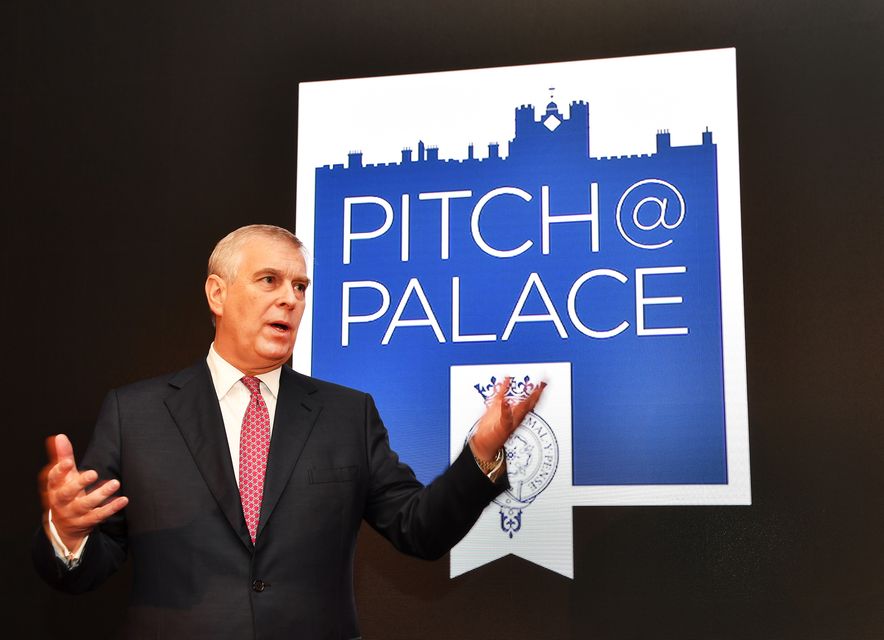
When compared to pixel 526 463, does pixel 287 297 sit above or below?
above

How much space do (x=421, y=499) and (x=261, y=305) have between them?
669mm

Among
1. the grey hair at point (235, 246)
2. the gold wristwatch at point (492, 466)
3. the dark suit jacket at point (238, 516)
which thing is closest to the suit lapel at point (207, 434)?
the dark suit jacket at point (238, 516)

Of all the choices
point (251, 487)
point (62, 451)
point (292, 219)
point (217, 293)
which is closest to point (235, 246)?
point (217, 293)

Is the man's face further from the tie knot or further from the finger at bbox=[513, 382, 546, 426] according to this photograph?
the finger at bbox=[513, 382, 546, 426]

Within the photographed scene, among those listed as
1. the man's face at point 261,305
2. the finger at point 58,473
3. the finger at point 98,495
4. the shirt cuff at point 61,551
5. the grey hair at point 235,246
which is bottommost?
the shirt cuff at point 61,551

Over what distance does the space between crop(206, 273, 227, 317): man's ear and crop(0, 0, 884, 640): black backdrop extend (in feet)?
4.18

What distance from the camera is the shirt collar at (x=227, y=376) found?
9.45 feet

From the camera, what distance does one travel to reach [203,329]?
4.28 meters

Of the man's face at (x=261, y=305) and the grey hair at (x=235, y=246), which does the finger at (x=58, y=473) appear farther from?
the grey hair at (x=235, y=246)

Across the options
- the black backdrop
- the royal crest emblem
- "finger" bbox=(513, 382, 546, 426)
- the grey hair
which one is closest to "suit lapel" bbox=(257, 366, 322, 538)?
the grey hair

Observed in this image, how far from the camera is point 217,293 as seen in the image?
298 cm

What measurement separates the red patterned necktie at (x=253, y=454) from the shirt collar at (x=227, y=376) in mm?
31

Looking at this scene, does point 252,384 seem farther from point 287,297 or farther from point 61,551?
point 61,551

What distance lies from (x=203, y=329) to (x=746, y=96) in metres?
2.19
